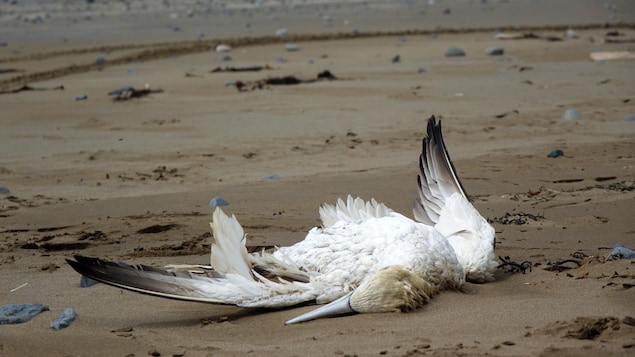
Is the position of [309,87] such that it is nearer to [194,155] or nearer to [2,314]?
[194,155]

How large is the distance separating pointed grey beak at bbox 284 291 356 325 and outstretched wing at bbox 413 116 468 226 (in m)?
1.01

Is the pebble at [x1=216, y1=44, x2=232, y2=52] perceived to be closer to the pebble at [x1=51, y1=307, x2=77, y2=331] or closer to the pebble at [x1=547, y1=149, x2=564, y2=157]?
the pebble at [x1=547, y1=149, x2=564, y2=157]

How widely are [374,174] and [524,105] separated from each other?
373 cm

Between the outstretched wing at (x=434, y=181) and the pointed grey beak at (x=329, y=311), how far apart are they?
1013 millimetres

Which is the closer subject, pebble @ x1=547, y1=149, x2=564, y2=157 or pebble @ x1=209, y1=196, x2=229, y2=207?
pebble @ x1=209, y1=196, x2=229, y2=207

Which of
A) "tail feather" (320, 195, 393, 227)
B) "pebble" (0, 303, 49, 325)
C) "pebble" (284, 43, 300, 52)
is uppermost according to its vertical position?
"pebble" (284, 43, 300, 52)

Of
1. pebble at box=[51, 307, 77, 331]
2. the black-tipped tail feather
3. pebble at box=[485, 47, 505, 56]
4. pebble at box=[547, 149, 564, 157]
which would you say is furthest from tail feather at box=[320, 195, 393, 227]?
pebble at box=[485, 47, 505, 56]

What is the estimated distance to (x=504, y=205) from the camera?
19.4ft

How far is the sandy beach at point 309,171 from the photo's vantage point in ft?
11.6

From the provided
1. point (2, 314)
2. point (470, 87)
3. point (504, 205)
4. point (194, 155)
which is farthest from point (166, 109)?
point (2, 314)

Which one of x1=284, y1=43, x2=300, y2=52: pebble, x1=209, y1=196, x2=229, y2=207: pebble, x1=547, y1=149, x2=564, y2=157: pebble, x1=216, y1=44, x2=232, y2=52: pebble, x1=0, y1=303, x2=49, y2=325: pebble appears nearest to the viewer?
x1=0, y1=303, x2=49, y2=325: pebble

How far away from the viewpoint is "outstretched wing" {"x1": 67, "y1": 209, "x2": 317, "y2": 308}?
11.7 ft

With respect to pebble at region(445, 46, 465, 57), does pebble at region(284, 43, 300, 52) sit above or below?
above

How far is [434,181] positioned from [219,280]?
138 centimetres
